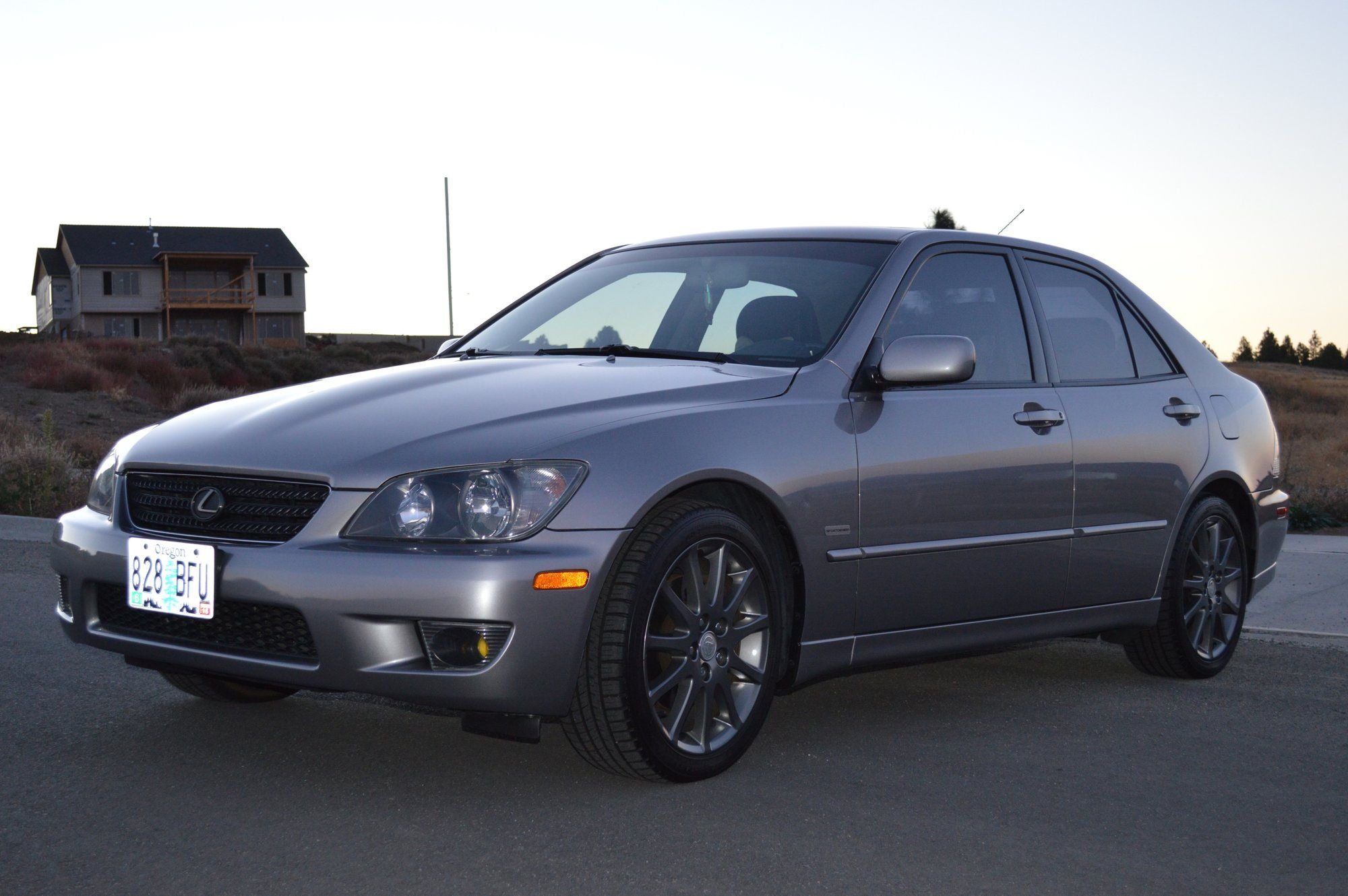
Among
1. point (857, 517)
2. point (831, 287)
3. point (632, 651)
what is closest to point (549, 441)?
point (632, 651)


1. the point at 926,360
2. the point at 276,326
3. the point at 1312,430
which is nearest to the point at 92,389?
the point at 926,360

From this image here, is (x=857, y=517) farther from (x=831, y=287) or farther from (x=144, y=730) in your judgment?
(x=144, y=730)

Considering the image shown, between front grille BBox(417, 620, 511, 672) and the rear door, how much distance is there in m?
2.45

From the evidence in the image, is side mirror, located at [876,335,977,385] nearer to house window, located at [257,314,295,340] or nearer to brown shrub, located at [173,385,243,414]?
brown shrub, located at [173,385,243,414]

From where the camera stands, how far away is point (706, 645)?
417 centimetres

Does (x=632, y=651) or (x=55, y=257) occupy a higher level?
(x=55, y=257)

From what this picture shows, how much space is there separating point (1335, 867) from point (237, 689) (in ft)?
10.9

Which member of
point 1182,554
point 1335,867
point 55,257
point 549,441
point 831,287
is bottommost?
point 1335,867

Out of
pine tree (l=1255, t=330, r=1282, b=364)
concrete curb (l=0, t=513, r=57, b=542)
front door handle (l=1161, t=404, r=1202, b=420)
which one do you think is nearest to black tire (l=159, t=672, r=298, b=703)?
front door handle (l=1161, t=404, r=1202, b=420)

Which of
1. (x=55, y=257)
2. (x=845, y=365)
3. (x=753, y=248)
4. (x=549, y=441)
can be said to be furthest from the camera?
(x=55, y=257)

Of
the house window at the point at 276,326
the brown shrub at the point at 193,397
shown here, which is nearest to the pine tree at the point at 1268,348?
the house window at the point at 276,326

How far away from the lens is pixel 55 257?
73125 millimetres

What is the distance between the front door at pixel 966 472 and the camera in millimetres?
4660

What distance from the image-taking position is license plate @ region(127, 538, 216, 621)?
393 centimetres
